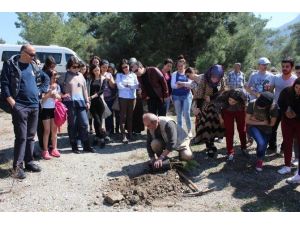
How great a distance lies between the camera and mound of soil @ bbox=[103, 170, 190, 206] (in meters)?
4.67

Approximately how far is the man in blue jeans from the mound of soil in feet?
4.56

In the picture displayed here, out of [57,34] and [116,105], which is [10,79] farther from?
[57,34]

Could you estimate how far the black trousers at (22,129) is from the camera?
520cm

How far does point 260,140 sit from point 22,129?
352 centimetres

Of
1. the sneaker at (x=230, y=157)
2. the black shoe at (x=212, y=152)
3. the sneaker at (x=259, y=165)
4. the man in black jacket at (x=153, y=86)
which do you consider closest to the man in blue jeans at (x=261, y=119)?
the sneaker at (x=259, y=165)

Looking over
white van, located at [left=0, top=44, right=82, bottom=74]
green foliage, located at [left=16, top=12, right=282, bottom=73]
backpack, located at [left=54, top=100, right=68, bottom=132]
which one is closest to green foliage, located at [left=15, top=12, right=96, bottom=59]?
white van, located at [left=0, top=44, right=82, bottom=74]

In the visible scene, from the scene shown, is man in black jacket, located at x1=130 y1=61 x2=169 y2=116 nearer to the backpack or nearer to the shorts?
the backpack

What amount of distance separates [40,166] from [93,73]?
2126 mm

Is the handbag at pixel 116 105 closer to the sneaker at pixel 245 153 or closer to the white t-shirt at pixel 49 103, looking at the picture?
the white t-shirt at pixel 49 103

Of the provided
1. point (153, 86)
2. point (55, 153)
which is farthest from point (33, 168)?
point (153, 86)

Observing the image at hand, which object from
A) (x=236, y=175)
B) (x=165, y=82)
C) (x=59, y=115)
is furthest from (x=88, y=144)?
(x=236, y=175)

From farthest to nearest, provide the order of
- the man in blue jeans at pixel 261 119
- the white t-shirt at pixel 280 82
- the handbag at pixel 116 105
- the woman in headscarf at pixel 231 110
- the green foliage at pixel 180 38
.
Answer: the green foliage at pixel 180 38 → the handbag at pixel 116 105 → the white t-shirt at pixel 280 82 → the woman in headscarf at pixel 231 110 → the man in blue jeans at pixel 261 119

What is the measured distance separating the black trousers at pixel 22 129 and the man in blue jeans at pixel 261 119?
329 cm

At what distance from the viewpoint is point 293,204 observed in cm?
464
